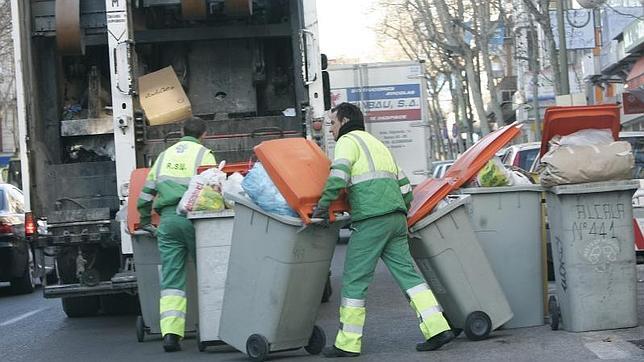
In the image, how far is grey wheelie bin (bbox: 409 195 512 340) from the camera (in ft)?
26.3

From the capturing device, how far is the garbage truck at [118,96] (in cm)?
1059

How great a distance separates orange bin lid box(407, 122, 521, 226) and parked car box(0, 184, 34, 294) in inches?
314

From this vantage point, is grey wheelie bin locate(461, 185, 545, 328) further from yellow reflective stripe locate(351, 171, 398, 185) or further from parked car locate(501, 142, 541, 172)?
parked car locate(501, 142, 541, 172)

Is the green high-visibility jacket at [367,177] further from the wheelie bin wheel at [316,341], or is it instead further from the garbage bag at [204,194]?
the garbage bag at [204,194]

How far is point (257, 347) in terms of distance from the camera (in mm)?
7668

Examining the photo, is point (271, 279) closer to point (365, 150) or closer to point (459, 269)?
point (365, 150)

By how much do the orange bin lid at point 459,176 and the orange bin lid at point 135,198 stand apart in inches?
85.7

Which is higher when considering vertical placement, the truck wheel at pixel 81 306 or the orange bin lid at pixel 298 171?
the orange bin lid at pixel 298 171

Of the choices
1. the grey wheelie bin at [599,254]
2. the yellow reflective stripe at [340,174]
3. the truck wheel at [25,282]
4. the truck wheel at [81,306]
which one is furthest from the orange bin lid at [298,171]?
the truck wheel at [25,282]

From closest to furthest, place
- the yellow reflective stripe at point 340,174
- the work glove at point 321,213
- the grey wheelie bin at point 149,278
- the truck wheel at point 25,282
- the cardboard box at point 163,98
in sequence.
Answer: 1. the work glove at point 321,213
2. the yellow reflective stripe at point 340,174
3. the grey wheelie bin at point 149,278
4. the cardboard box at point 163,98
5. the truck wheel at point 25,282

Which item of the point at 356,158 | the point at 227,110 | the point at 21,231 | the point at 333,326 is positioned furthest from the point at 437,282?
the point at 21,231

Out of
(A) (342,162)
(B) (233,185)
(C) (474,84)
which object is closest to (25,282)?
(B) (233,185)

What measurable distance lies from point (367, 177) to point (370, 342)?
150 cm

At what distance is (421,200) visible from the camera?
27.0 feet
